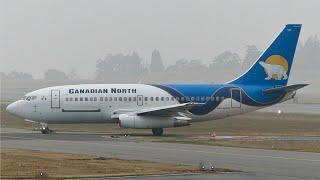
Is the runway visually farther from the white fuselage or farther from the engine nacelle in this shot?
the white fuselage

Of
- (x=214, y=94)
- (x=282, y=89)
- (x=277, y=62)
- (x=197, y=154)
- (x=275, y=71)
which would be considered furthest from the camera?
(x=277, y=62)

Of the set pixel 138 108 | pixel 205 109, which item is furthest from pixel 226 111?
pixel 138 108

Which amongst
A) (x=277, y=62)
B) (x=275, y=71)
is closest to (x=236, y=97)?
(x=275, y=71)

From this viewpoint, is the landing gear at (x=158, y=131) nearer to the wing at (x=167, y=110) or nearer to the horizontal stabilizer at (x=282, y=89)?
the wing at (x=167, y=110)

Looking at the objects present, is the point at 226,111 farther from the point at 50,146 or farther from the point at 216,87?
the point at 50,146

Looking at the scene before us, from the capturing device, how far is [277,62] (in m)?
52.2

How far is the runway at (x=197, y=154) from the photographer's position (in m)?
25.5

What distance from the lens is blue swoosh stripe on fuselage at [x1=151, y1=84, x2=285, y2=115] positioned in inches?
2002

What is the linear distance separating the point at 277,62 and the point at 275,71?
0.77 meters

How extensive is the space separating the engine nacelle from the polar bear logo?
25.1ft

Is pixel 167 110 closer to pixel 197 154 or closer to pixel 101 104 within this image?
pixel 101 104

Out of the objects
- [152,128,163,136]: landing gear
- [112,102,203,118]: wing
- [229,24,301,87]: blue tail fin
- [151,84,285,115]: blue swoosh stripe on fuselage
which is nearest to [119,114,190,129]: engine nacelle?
[112,102,203,118]: wing

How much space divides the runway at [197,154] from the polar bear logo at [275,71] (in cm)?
1397

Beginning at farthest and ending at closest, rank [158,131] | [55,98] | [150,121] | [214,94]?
[55,98], [214,94], [158,131], [150,121]
